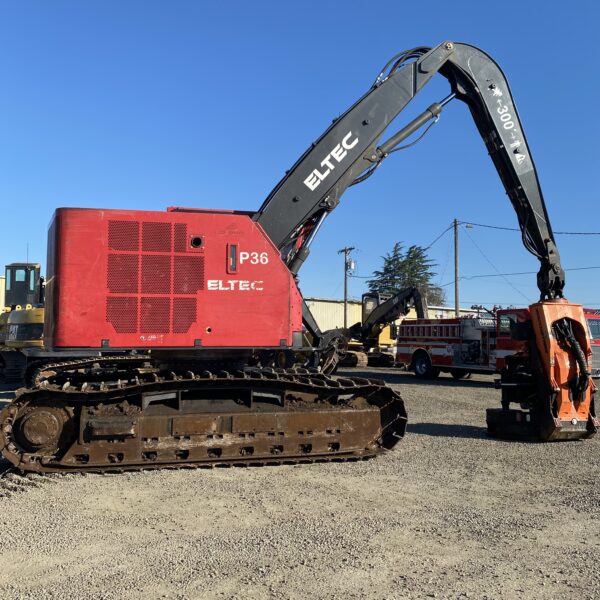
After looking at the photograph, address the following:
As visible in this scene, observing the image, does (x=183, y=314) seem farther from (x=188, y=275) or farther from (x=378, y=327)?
(x=378, y=327)

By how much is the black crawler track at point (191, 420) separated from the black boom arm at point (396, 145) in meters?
2.11

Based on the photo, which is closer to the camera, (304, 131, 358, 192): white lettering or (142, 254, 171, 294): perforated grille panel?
(142, 254, 171, 294): perforated grille panel

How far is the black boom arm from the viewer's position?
8.28m

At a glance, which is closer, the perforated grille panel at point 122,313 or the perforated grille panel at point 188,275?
the perforated grille panel at point 122,313

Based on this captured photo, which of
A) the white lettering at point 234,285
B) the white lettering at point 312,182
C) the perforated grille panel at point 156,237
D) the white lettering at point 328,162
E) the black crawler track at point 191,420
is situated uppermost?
the white lettering at point 328,162

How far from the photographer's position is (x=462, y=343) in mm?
20391

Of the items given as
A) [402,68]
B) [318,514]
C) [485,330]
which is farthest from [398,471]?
[485,330]

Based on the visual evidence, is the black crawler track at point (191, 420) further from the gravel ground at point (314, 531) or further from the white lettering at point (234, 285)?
the white lettering at point (234, 285)

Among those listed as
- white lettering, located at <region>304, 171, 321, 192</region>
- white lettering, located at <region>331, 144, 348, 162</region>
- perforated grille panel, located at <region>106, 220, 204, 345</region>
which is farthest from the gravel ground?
white lettering, located at <region>331, 144, 348, 162</region>

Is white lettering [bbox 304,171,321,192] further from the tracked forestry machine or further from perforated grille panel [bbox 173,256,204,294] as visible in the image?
perforated grille panel [bbox 173,256,204,294]

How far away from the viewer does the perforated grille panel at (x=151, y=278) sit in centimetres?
696

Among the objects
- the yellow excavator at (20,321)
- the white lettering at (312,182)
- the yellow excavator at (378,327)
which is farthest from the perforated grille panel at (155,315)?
the yellow excavator at (378,327)

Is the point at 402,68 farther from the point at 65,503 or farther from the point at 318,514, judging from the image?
the point at 65,503

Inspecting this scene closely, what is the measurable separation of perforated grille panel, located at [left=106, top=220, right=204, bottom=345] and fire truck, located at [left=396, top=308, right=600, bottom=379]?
12.9m
